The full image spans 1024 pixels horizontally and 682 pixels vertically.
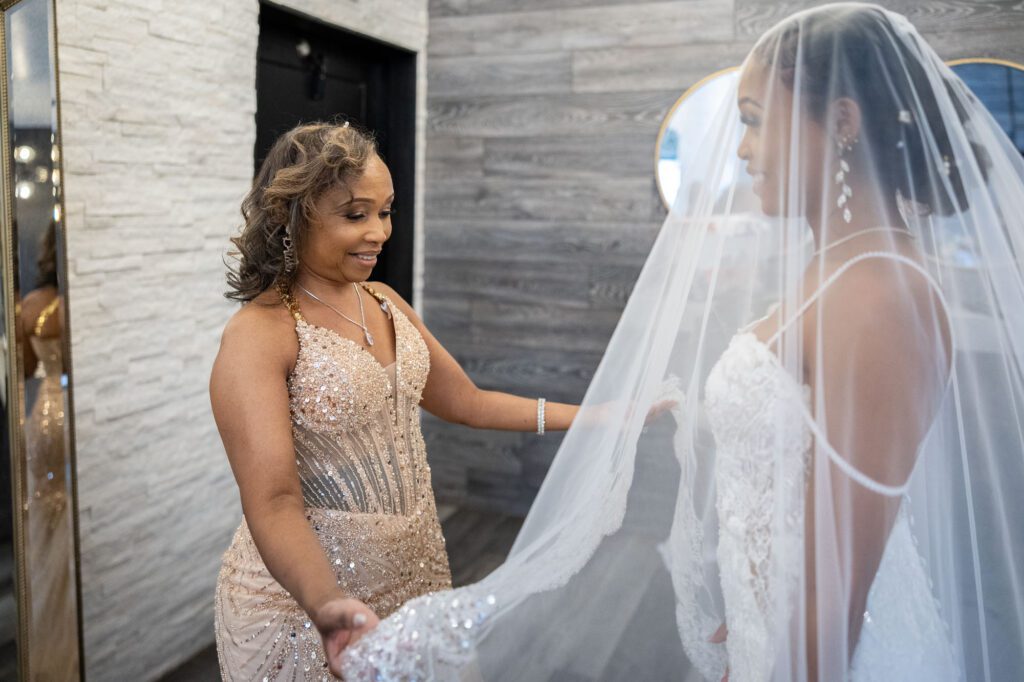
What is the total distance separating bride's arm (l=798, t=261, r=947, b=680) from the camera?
1.04 meters

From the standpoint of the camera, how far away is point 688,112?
3555mm

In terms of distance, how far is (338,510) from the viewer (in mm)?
1514

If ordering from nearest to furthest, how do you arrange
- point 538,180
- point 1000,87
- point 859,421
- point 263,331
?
1. point 859,421
2. point 263,331
3. point 1000,87
4. point 538,180

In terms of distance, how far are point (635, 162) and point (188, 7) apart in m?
1.86

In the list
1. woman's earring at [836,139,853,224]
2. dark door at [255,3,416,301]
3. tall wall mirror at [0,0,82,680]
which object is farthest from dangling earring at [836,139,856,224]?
dark door at [255,3,416,301]

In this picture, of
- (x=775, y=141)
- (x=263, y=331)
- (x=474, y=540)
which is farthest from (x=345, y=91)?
(x=775, y=141)

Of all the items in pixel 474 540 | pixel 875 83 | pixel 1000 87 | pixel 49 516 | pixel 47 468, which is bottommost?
pixel 474 540

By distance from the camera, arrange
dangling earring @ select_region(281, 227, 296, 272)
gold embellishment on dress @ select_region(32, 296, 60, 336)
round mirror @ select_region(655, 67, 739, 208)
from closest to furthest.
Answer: dangling earring @ select_region(281, 227, 296, 272) < gold embellishment on dress @ select_region(32, 296, 60, 336) < round mirror @ select_region(655, 67, 739, 208)

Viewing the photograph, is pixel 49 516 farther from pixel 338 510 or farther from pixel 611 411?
pixel 611 411

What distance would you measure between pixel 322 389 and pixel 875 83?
924mm

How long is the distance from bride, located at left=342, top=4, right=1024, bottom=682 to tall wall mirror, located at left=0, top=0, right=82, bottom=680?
1.21 metres

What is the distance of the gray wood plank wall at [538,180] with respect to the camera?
143 inches

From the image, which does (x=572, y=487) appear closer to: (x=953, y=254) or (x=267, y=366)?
(x=267, y=366)

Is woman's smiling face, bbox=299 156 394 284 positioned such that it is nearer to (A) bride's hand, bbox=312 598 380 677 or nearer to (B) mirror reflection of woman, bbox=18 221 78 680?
(A) bride's hand, bbox=312 598 380 677
